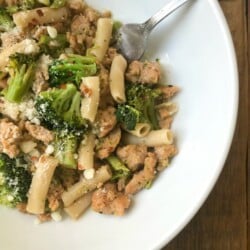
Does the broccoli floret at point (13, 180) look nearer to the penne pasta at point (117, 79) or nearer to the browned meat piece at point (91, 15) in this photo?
the penne pasta at point (117, 79)

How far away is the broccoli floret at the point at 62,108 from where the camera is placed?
1.90 metres

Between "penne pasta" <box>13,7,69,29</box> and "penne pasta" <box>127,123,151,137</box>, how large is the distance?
0.50 metres

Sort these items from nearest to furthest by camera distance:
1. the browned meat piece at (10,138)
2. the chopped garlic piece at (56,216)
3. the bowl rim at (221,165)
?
the bowl rim at (221,165)
the browned meat piece at (10,138)
the chopped garlic piece at (56,216)

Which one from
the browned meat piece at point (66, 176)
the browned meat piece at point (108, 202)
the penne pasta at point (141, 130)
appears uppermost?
the penne pasta at point (141, 130)

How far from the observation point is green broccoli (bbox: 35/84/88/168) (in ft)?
6.23

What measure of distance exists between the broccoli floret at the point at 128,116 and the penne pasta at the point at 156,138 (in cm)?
8

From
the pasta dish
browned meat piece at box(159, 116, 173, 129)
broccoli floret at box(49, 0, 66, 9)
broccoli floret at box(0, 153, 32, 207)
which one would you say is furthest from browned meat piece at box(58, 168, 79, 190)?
broccoli floret at box(49, 0, 66, 9)

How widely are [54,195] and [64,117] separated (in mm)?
285

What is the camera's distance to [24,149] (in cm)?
197

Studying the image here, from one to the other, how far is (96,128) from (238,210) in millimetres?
616

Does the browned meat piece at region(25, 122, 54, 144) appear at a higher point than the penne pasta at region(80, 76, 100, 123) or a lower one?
lower

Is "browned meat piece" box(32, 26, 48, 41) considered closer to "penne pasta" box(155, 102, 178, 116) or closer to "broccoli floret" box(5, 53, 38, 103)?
"broccoli floret" box(5, 53, 38, 103)

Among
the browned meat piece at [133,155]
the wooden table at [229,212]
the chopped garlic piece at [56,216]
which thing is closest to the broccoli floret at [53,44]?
the browned meat piece at [133,155]

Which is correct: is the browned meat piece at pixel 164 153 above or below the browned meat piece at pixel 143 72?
below
